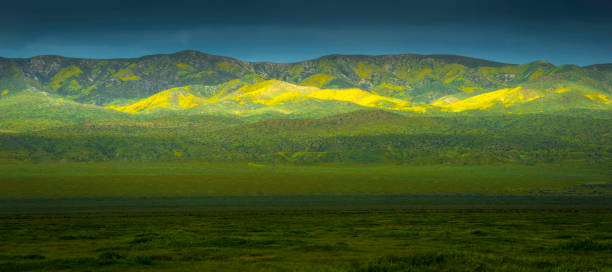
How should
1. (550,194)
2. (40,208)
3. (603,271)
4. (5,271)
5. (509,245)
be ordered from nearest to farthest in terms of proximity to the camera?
(603,271) < (5,271) < (509,245) < (40,208) < (550,194)

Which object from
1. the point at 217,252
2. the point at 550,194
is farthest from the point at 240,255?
the point at 550,194

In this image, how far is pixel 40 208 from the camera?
97625 mm

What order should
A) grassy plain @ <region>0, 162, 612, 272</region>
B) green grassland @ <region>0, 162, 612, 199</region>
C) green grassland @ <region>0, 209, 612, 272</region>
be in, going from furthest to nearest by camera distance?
1. green grassland @ <region>0, 162, 612, 199</region>
2. grassy plain @ <region>0, 162, 612, 272</region>
3. green grassland @ <region>0, 209, 612, 272</region>

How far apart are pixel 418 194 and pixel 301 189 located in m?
26.5

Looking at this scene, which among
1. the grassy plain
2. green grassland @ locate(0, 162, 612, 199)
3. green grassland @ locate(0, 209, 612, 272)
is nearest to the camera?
green grassland @ locate(0, 209, 612, 272)

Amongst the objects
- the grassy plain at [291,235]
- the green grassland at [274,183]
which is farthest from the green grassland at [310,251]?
the green grassland at [274,183]

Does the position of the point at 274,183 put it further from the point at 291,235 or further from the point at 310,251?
the point at 310,251

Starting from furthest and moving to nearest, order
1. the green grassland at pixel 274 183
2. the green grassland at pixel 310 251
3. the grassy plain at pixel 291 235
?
the green grassland at pixel 274 183
the grassy plain at pixel 291 235
the green grassland at pixel 310 251

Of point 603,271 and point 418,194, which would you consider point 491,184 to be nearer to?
point 418,194

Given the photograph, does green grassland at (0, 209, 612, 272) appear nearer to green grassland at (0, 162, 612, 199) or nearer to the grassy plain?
the grassy plain

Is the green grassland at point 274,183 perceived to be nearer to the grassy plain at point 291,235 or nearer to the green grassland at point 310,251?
the grassy plain at point 291,235

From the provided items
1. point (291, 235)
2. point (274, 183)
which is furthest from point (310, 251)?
point (274, 183)

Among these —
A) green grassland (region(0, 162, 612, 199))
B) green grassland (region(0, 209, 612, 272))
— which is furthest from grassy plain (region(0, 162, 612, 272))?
green grassland (region(0, 162, 612, 199))

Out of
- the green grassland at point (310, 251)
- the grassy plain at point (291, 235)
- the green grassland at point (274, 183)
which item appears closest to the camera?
the green grassland at point (310, 251)
